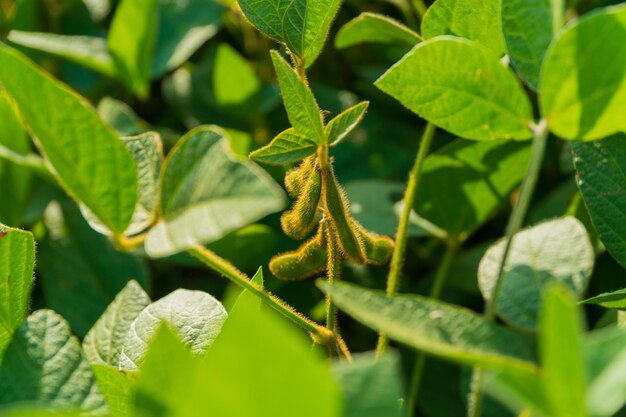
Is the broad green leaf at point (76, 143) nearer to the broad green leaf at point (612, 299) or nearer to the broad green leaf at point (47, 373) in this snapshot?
the broad green leaf at point (47, 373)

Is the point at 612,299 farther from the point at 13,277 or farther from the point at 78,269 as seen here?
the point at 78,269

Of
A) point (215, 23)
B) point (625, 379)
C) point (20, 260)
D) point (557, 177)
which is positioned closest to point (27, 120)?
point (20, 260)

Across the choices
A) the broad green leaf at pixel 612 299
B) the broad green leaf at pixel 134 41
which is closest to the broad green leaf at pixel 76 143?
the broad green leaf at pixel 612 299

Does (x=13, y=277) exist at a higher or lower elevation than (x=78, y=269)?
higher

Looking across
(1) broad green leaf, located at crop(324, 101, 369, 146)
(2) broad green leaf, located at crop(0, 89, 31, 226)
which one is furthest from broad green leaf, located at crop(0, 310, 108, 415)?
(2) broad green leaf, located at crop(0, 89, 31, 226)

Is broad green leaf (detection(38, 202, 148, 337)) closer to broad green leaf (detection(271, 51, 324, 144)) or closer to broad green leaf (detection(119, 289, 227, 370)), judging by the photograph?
broad green leaf (detection(119, 289, 227, 370))

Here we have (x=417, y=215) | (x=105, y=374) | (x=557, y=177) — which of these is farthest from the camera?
(x=557, y=177)

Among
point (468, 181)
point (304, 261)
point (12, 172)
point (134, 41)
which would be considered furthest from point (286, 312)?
point (134, 41)

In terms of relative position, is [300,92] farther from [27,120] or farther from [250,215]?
[27,120]
